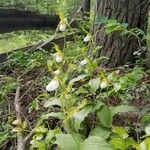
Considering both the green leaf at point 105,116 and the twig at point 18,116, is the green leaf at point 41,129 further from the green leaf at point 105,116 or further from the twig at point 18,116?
the green leaf at point 105,116

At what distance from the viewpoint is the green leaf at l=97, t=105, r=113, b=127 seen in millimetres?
A: 2631

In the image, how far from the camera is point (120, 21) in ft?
12.8

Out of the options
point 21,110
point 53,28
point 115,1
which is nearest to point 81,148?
point 21,110

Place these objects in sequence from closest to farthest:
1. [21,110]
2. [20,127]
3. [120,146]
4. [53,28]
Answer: [120,146], [20,127], [21,110], [53,28]

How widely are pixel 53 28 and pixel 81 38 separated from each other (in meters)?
0.89

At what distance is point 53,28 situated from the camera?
5.86 m

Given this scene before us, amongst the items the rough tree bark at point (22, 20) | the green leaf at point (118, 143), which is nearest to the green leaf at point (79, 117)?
the green leaf at point (118, 143)

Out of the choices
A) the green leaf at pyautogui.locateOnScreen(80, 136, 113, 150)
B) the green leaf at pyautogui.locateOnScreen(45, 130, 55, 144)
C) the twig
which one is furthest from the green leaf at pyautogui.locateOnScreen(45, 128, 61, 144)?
the green leaf at pyautogui.locateOnScreen(80, 136, 113, 150)

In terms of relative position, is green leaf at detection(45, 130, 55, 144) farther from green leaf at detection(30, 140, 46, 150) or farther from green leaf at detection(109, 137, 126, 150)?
green leaf at detection(109, 137, 126, 150)

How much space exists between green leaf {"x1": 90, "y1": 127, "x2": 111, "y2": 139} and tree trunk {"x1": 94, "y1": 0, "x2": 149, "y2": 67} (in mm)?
1394

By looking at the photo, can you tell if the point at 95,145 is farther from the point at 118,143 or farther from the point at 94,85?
the point at 94,85

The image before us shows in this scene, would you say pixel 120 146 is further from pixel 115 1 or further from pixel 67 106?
pixel 115 1

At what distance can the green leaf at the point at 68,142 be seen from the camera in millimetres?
2352

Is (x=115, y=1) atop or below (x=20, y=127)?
atop
